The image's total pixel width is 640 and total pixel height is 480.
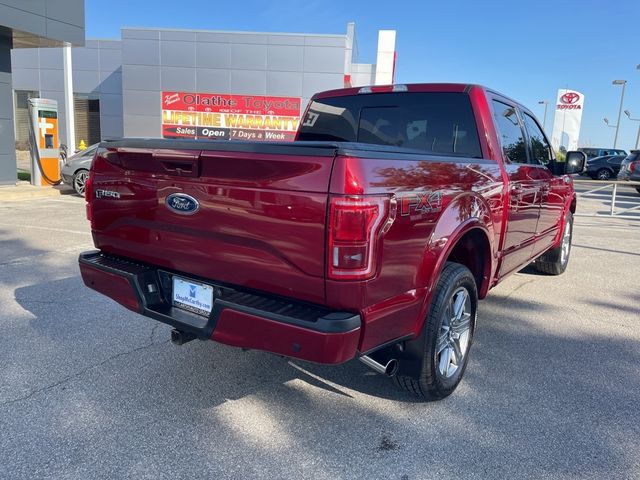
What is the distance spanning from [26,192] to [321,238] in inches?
512

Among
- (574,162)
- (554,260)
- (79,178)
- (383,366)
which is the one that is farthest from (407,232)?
(79,178)

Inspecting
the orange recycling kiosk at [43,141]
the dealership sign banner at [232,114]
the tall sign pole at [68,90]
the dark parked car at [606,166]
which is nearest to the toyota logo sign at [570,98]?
the dark parked car at [606,166]

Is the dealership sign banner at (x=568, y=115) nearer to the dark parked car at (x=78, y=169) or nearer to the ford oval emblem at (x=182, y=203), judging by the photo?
the dark parked car at (x=78, y=169)

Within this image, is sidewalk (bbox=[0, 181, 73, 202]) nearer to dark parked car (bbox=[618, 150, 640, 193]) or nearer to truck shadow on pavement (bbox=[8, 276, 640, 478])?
truck shadow on pavement (bbox=[8, 276, 640, 478])

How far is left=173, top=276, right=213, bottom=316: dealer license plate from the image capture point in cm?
284

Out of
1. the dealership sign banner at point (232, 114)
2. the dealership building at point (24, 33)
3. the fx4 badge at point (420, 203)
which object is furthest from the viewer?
the dealership sign banner at point (232, 114)

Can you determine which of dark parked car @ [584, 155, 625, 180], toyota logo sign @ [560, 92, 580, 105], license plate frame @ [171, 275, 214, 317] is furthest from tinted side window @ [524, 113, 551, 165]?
toyota logo sign @ [560, 92, 580, 105]

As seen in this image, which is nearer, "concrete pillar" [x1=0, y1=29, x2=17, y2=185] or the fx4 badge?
the fx4 badge

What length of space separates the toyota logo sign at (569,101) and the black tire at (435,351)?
4034 cm

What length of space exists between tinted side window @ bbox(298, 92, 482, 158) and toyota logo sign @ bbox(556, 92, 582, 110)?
39188mm

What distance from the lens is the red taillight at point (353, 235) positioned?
2.28m

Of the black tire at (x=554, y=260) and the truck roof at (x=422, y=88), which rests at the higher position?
the truck roof at (x=422, y=88)

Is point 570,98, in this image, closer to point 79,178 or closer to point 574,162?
point 79,178

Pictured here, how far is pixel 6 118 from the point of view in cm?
1337
